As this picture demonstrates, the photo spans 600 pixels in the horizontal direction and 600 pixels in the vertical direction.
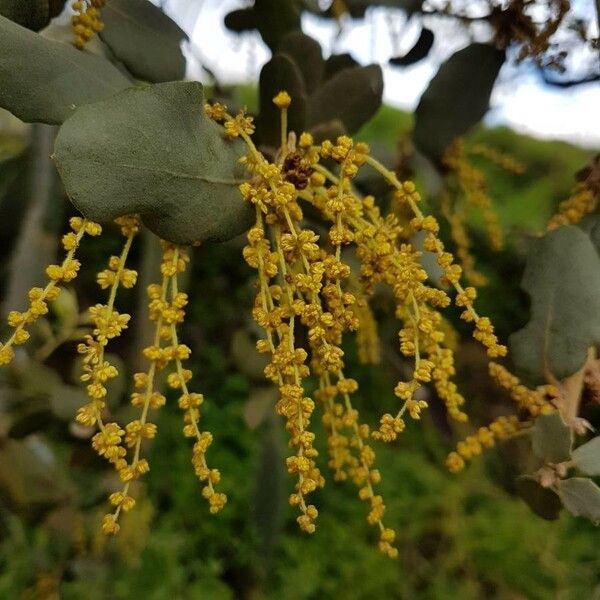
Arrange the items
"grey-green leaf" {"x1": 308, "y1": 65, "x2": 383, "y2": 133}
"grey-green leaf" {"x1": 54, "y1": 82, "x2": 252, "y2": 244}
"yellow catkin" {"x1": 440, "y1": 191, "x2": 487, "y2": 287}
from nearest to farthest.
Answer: "grey-green leaf" {"x1": 54, "y1": 82, "x2": 252, "y2": 244}, "grey-green leaf" {"x1": 308, "y1": 65, "x2": 383, "y2": 133}, "yellow catkin" {"x1": 440, "y1": 191, "x2": 487, "y2": 287}

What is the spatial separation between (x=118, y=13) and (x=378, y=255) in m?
0.36

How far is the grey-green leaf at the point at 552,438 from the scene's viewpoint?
0.64 m

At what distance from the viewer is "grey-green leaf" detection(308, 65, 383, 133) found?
78 cm

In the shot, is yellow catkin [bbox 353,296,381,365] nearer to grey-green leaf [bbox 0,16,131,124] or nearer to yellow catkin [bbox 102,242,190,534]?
yellow catkin [bbox 102,242,190,534]

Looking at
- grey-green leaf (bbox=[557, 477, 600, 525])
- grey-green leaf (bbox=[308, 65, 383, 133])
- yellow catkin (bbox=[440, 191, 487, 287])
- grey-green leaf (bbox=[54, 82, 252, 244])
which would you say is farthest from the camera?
yellow catkin (bbox=[440, 191, 487, 287])

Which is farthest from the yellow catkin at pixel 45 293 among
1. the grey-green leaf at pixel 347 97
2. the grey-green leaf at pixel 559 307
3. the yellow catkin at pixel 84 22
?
the grey-green leaf at pixel 559 307

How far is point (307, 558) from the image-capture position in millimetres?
2023

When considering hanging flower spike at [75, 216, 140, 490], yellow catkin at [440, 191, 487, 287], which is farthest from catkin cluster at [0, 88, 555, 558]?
yellow catkin at [440, 191, 487, 287]

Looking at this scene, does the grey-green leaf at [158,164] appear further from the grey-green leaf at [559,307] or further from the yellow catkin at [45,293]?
the grey-green leaf at [559,307]

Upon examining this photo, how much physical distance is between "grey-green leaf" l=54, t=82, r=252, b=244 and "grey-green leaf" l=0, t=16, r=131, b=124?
0.26 ft

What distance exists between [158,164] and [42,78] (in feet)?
0.39

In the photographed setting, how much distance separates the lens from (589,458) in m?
0.64

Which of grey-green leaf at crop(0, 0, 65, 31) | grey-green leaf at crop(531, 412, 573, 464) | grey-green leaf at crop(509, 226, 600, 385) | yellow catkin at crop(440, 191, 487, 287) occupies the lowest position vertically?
yellow catkin at crop(440, 191, 487, 287)

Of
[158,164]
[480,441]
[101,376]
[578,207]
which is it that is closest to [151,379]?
[101,376]
